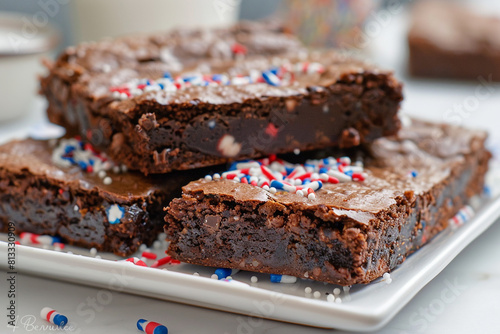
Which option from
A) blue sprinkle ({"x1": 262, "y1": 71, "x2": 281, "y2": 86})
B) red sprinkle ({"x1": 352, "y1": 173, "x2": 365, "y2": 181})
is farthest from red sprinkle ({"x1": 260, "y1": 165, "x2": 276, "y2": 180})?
blue sprinkle ({"x1": 262, "y1": 71, "x2": 281, "y2": 86})

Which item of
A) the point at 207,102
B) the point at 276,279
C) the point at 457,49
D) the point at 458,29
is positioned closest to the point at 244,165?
the point at 207,102

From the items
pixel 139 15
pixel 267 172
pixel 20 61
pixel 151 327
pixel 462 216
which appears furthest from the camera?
pixel 139 15

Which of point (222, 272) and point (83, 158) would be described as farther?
point (83, 158)

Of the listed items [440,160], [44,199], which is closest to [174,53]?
[44,199]

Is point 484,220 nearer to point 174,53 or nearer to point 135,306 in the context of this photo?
point 135,306

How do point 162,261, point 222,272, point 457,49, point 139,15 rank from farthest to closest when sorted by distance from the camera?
point 457,49, point 139,15, point 162,261, point 222,272

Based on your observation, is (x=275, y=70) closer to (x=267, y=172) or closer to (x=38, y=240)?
(x=267, y=172)

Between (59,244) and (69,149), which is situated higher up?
(69,149)

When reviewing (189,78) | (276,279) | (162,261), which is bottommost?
(162,261)
